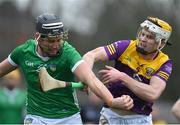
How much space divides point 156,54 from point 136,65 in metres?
0.29

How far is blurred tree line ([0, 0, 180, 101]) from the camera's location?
38.1m

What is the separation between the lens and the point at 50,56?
9.84 m

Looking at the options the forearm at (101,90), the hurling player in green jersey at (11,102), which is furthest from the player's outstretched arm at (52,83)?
the hurling player in green jersey at (11,102)

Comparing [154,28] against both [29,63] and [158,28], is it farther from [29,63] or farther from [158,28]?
[29,63]

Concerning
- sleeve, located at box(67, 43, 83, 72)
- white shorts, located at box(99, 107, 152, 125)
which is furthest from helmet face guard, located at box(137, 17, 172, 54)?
sleeve, located at box(67, 43, 83, 72)

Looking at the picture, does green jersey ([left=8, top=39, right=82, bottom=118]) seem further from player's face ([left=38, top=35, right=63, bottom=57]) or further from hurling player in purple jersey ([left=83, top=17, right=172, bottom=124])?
hurling player in purple jersey ([left=83, top=17, right=172, bottom=124])

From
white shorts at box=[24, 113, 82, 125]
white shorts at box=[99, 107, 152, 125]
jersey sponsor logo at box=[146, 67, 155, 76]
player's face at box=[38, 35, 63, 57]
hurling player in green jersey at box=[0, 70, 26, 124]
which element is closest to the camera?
player's face at box=[38, 35, 63, 57]

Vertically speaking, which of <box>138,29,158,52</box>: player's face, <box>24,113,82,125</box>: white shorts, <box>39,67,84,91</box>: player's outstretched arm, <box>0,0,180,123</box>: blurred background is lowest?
<box>0,0,180,123</box>: blurred background

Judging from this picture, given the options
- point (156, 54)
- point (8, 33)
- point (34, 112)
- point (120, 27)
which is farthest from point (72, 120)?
point (8, 33)

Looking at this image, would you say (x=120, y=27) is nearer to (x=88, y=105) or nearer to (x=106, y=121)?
(x=88, y=105)

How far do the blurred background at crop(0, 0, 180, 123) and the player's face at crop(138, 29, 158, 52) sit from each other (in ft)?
85.0

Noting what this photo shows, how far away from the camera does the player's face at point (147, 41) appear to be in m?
10.2

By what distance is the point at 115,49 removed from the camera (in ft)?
33.7

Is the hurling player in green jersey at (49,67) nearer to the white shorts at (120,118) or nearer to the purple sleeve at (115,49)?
the white shorts at (120,118)
